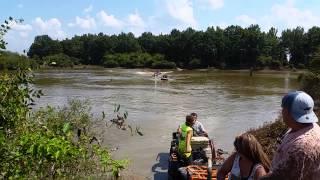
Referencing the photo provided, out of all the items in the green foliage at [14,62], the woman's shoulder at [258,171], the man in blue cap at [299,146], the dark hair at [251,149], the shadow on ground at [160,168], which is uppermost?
the green foliage at [14,62]

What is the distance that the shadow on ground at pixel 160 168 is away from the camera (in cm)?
1265

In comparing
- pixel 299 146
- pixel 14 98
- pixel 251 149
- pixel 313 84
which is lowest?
pixel 313 84

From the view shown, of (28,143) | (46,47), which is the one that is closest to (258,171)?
(28,143)

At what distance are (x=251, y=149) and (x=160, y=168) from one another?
29.8ft

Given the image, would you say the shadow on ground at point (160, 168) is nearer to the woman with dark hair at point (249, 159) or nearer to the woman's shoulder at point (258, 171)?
the woman with dark hair at point (249, 159)

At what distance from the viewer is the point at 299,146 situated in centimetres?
368

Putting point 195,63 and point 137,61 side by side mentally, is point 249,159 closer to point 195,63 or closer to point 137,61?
point 195,63

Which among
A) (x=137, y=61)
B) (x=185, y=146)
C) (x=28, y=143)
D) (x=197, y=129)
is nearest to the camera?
(x=28, y=143)

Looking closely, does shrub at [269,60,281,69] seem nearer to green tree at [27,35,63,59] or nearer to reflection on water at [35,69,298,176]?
green tree at [27,35,63,59]

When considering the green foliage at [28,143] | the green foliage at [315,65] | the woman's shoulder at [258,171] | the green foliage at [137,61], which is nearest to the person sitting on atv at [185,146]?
the green foliage at [28,143]

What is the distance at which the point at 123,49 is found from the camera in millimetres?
147000

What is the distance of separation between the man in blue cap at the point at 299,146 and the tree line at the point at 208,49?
103286mm

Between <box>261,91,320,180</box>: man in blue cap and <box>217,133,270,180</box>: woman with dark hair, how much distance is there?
2.96 ft

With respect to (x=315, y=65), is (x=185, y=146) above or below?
below
